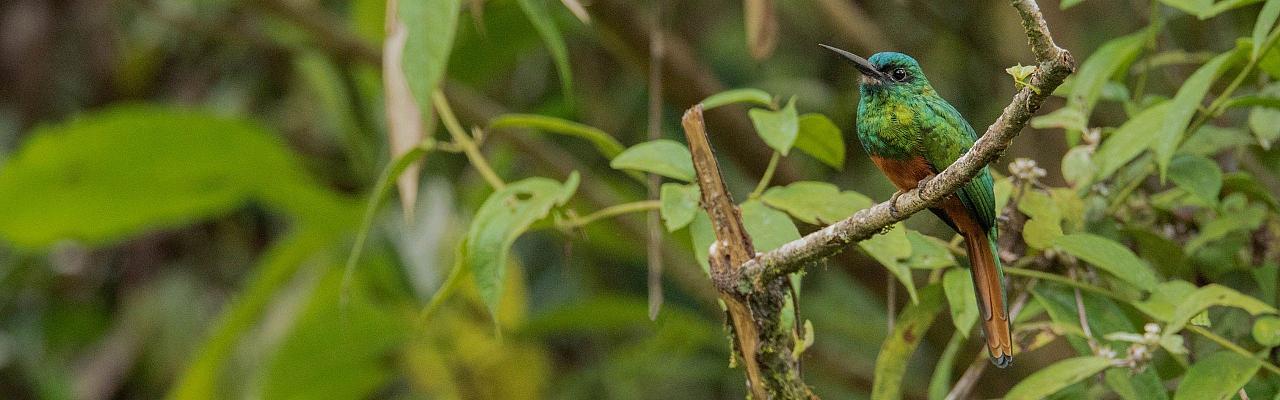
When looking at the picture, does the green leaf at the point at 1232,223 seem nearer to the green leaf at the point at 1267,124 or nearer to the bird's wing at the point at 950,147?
the green leaf at the point at 1267,124

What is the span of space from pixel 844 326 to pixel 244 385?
53.1 inches

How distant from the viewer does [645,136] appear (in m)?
2.98

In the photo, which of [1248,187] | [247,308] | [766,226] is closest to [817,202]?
[766,226]

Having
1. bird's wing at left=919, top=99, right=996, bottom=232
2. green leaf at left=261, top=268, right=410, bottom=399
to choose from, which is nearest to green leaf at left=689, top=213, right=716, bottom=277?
bird's wing at left=919, top=99, right=996, bottom=232

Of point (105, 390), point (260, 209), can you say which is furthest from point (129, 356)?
point (260, 209)

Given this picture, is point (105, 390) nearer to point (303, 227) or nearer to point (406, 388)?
point (406, 388)

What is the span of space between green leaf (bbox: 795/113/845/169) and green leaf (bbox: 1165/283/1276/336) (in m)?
0.36

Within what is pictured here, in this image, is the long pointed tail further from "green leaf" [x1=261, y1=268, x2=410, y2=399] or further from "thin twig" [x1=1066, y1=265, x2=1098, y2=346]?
"green leaf" [x1=261, y1=268, x2=410, y2=399]

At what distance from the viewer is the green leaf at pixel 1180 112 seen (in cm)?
116

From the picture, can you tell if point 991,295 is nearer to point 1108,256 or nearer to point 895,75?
point 1108,256

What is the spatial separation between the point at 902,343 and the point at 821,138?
0.23 m

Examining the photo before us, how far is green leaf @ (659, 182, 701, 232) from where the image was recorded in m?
1.19

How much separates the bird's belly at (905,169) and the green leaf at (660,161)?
7.5 inches

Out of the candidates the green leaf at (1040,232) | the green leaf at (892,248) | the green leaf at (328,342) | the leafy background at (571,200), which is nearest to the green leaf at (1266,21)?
the leafy background at (571,200)
